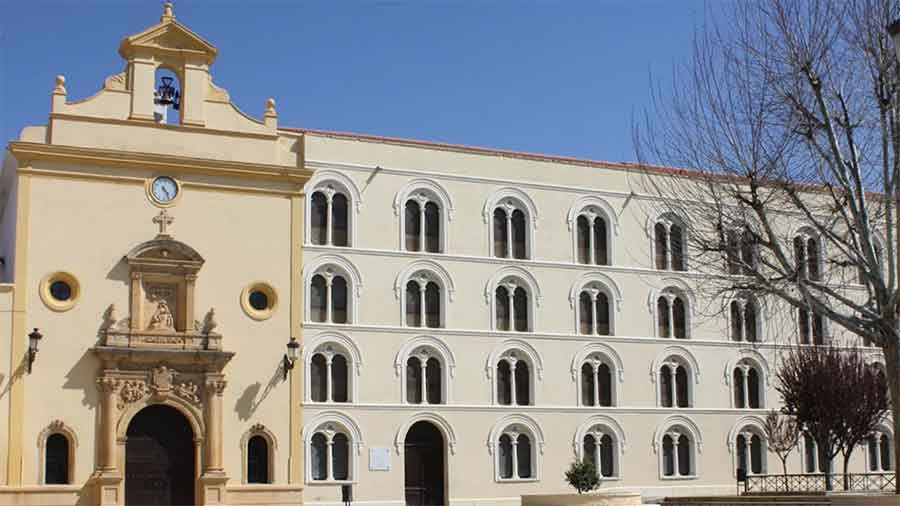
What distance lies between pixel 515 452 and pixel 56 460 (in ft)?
53.2

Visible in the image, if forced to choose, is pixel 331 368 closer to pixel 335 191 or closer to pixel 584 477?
pixel 335 191

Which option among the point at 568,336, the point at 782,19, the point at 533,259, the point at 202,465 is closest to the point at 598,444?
the point at 568,336

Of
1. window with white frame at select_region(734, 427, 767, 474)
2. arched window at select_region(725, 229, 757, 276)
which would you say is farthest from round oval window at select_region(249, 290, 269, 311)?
window with white frame at select_region(734, 427, 767, 474)

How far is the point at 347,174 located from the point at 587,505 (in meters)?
14.9

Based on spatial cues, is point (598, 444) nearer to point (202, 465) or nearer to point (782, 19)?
point (202, 465)

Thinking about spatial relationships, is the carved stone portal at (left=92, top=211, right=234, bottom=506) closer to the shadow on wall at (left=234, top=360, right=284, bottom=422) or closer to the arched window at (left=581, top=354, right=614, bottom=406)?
the shadow on wall at (left=234, top=360, right=284, bottom=422)

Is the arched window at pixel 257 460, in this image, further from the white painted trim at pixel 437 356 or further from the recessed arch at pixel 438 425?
the white painted trim at pixel 437 356

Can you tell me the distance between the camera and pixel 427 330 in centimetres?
4544

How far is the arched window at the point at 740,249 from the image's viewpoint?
85.1ft

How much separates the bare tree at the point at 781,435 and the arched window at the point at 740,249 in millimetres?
24432

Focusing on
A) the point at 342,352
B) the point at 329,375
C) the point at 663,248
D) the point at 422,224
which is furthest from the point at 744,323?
the point at 329,375

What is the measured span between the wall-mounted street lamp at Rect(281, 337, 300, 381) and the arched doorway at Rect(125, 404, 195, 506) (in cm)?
318

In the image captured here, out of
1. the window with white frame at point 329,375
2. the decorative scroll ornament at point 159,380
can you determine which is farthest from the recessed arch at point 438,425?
the decorative scroll ornament at point 159,380

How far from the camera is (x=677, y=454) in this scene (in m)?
49.4
